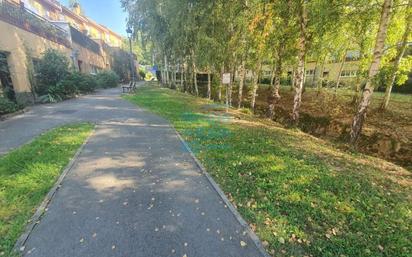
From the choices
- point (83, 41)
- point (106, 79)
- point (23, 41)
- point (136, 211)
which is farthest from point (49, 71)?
point (136, 211)

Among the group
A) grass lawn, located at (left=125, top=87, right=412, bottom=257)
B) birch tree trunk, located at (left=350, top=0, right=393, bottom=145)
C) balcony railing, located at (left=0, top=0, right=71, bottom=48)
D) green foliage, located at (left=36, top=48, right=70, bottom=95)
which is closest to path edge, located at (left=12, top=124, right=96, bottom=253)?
grass lawn, located at (left=125, top=87, right=412, bottom=257)

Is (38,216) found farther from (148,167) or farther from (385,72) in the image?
(385,72)

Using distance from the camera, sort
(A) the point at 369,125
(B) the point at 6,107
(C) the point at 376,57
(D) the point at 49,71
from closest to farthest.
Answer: (C) the point at 376,57
(B) the point at 6,107
(A) the point at 369,125
(D) the point at 49,71

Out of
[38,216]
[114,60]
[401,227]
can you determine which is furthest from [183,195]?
[114,60]

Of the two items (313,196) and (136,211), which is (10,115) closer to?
(136,211)

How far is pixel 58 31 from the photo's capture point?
18297 millimetres

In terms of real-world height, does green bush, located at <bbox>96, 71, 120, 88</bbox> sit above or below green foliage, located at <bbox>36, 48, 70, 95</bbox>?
below

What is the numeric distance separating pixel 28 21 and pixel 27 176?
44.8ft

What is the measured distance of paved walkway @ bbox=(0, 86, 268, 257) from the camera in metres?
2.90

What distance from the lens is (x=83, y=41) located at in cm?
2494

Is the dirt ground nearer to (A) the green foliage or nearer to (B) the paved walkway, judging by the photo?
(B) the paved walkway

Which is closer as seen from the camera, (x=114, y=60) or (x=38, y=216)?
(x=38, y=216)

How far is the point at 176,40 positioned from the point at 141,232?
17.8 meters

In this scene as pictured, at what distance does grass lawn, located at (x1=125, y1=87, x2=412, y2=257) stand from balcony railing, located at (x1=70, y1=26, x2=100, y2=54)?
21826 millimetres
